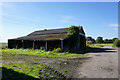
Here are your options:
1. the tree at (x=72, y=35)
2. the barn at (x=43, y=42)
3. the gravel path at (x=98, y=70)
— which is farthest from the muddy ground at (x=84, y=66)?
the barn at (x=43, y=42)

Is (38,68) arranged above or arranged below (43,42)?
below

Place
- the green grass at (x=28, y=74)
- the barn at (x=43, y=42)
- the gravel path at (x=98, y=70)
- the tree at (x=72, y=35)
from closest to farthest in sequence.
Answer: the green grass at (x=28, y=74) < the gravel path at (x=98, y=70) < the tree at (x=72, y=35) < the barn at (x=43, y=42)

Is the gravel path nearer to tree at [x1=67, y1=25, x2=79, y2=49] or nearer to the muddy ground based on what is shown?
the muddy ground

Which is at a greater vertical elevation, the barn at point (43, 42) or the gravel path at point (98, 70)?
the barn at point (43, 42)

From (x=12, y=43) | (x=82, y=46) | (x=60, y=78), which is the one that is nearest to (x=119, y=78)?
(x=60, y=78)


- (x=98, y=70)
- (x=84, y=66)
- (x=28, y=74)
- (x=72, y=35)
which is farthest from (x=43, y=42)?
(x=98, y=70)

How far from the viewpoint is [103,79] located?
4.59m

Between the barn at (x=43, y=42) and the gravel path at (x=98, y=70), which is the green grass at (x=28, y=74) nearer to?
the gravel path at (x=98, y=70)

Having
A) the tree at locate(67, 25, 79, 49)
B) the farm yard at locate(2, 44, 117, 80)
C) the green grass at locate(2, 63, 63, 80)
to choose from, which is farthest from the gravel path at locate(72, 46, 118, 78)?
the tree at locate(67, 25, 79, 49)

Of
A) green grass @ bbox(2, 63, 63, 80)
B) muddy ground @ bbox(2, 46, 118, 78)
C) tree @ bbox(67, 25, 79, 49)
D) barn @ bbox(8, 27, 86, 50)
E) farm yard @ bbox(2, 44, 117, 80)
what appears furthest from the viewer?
barn @ bbox(8, 27, 86, 50)

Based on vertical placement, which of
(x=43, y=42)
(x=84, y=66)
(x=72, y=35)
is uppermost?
(x=72, y=35)

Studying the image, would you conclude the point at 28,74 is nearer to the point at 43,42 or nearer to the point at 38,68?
the point at 38,68

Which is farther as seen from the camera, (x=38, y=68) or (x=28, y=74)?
(x=38, y=68)

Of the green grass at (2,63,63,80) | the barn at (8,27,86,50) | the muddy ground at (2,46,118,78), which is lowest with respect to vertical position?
the muddy ground at (2,46,118,78)
